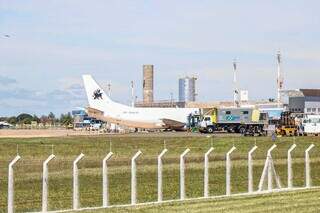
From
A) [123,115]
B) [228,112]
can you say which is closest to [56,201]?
[228,112]

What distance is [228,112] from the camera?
93.9 m

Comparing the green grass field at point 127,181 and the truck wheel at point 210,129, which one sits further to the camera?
the truck wheel at point 210,129

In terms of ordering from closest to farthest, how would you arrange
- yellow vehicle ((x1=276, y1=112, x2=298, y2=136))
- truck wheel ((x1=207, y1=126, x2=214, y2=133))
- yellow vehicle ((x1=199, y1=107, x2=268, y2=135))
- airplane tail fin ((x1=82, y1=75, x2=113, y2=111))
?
yellow vehicle ((x1=276, y1=112, x2=298, y2=136)) → yellow vehicle ((x1=199, y1=107, x2=268, y2=135)) → truck wheel ((x1=207, y1=126, x2=214, y2=133)) → airplane tail fin ((x1=82, y1=75, x2=113, y2=111))

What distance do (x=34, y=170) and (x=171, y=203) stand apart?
11.5 m

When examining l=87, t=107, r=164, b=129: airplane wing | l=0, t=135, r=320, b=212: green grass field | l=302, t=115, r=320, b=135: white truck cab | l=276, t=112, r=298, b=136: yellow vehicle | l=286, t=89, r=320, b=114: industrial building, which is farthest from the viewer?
l=286, t=89, r=320, b=114: industrial building

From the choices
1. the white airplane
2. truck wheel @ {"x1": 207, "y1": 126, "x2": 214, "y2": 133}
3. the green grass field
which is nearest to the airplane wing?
the white airplane

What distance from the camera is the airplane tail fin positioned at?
4680 inches

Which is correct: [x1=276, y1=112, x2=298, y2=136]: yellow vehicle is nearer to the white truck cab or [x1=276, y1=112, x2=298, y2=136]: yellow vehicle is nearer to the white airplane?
the white truck cab

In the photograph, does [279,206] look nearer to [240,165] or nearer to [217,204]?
[217,204]

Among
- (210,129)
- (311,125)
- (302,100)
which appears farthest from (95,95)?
(302,100)

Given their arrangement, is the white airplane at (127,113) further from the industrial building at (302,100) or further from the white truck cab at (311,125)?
the white truck cab at (311,125)

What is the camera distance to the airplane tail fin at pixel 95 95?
11888cm

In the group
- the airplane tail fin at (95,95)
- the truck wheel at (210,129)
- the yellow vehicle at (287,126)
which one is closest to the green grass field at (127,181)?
the yellow vehicle at (287,126)

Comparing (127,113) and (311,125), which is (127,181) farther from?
(127,113)
